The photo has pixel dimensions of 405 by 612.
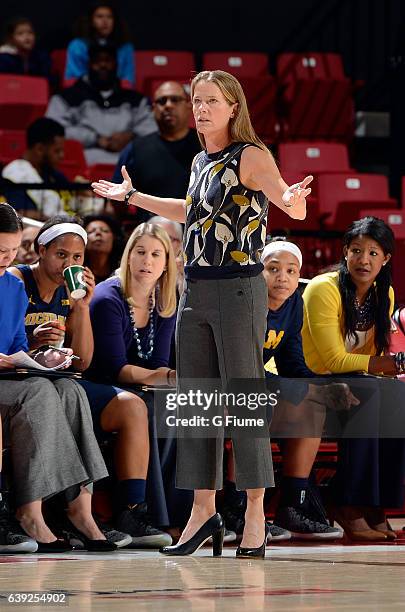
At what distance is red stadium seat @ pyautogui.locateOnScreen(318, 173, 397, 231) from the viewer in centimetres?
758

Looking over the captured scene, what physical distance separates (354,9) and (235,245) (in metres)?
6.93

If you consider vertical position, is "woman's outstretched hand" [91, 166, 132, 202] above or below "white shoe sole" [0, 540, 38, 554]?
above

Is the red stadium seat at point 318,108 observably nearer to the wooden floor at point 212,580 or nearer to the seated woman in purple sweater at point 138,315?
the seated woman in purple sweater at point 138,315

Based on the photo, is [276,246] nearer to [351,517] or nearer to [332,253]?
[351,517]

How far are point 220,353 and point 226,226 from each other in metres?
0.38

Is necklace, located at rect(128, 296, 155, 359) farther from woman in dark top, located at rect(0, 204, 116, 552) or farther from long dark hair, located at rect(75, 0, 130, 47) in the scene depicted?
long dark hair, located at rect(75, 0, 130, 47)

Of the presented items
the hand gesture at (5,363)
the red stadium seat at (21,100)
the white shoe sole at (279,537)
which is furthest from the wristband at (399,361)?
the red stadium seat at (21,100)

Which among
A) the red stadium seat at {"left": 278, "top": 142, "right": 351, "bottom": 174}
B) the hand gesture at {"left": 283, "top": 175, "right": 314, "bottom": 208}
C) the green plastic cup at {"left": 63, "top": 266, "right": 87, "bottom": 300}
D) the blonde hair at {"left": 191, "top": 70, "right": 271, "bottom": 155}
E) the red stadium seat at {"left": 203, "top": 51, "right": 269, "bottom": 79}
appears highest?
the red stadium seat at {"left": 203, "top": 51, "right": 269, "bottom": 79}

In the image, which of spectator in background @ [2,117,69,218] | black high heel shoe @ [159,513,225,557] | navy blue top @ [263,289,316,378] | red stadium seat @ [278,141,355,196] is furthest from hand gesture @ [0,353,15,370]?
red stadium seat @ [278,141,355,196]

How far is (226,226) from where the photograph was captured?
12.0ft

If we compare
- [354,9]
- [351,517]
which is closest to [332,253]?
[351,517]

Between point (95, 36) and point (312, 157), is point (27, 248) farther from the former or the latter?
point (95, 36)

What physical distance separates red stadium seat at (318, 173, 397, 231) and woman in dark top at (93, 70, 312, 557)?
153 inches

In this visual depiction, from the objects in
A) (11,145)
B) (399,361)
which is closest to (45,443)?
(399,361)
